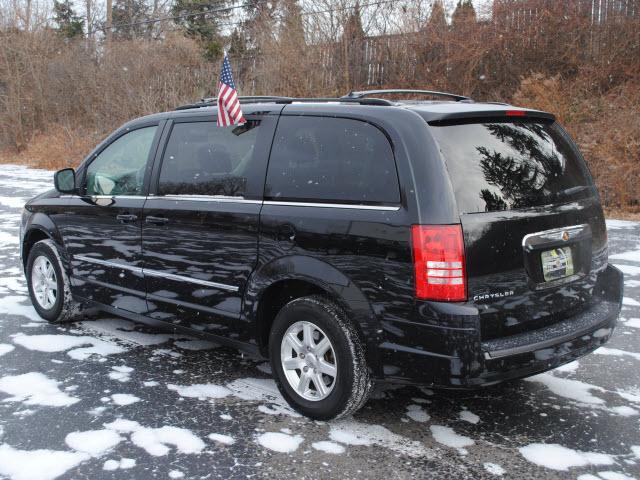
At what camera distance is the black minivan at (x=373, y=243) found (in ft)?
10.6

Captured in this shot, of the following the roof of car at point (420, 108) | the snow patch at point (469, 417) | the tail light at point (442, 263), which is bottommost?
the snow patch at point (469, 417)

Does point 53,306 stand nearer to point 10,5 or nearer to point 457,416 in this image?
point 457,416

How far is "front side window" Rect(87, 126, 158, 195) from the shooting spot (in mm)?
4846

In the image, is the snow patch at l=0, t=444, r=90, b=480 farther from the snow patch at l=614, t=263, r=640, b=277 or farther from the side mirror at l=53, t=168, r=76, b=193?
the snow patch at l=614, t=263, r=640, b=277

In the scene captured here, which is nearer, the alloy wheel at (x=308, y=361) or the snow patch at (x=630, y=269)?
the alloy wheel at (x=308, y=361)

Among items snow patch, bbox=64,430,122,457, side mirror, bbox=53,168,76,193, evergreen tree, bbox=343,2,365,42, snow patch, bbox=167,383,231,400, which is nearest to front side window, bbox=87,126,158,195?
side mirror, bbox=53,168,76,193

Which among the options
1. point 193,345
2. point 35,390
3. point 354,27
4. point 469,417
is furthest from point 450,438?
point 354,27

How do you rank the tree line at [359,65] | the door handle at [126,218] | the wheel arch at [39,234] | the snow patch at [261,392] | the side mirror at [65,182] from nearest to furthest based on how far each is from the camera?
the snow patch at [261,392]
the door handle at [126,218]
the side mirror at [65,182]
the wheel arch at [39,234]
the tree line at [359,65]

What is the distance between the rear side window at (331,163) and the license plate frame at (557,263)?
2.83 ft

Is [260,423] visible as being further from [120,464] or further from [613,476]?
[613,476]

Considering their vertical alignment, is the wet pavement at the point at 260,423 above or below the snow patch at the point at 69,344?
below

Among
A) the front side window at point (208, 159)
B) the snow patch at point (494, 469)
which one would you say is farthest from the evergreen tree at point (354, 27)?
the snow patch at point (494, 469)

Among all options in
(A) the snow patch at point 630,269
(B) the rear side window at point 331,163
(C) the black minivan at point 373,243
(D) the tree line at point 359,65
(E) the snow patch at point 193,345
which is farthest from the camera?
(D) the tree line at point 359,65

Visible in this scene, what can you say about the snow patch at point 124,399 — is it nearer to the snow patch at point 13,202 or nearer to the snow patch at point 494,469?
the snow patch at point 494,469
